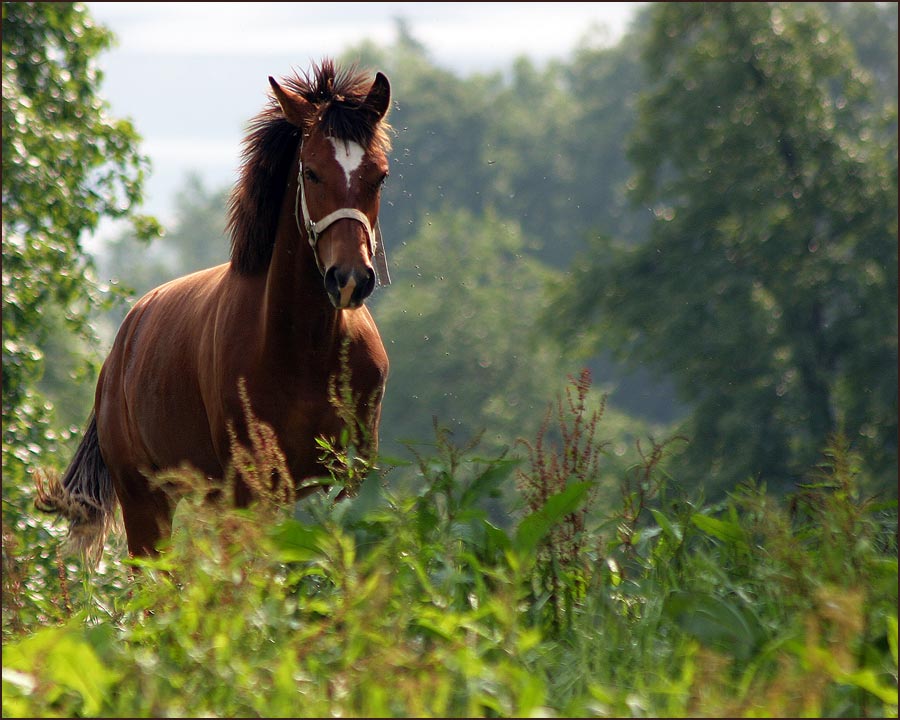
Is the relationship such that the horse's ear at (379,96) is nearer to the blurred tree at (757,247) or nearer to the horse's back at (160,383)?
the horse's back at (160,383)

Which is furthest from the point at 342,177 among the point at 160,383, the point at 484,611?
the point at 484,611

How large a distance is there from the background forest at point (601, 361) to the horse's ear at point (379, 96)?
0.70ft

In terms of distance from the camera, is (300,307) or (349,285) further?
(300,307)

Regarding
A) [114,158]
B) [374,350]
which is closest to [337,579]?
[374,350]

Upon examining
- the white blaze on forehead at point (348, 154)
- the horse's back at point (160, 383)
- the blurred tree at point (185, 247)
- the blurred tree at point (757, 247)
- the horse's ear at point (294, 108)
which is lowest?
the horse's back at point (160, 383)

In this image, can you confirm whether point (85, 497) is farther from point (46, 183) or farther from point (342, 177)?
point (46, 183)

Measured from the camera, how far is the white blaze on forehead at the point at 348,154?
16.8 feet

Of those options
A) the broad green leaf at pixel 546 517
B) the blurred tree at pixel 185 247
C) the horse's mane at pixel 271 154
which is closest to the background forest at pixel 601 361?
the broad green leaf at pixel 546 517

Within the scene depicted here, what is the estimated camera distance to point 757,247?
23578 millimetres

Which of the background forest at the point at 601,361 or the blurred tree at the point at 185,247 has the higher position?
the blurred tree at the point at 185,247

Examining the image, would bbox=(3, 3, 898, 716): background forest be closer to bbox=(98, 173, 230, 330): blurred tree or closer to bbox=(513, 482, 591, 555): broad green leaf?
bbox=(513, 482, 591, 555): broad green leaf

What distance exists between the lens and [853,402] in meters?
21.2

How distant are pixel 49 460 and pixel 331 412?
222 inches

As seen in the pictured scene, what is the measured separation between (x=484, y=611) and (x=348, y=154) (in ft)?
8.42
